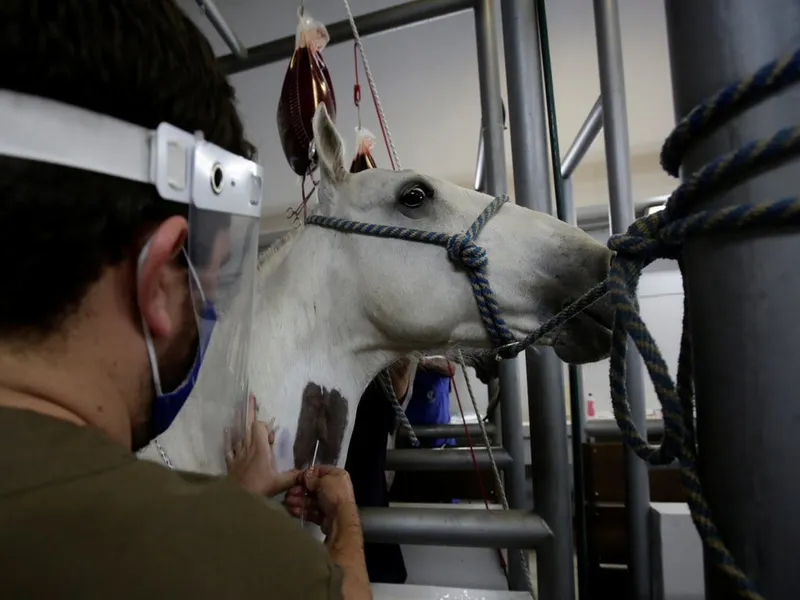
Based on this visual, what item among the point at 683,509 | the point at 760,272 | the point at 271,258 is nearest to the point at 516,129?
the point at 271,258

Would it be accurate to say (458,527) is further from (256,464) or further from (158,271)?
(158,271)

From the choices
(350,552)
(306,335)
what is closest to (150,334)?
(350,552)

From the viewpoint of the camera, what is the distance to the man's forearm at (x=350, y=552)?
413 millimetres

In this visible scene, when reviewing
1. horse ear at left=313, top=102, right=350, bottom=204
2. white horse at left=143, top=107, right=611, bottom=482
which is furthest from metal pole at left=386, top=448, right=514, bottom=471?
horse ear at left=313, top=102, right=350, bottom=204

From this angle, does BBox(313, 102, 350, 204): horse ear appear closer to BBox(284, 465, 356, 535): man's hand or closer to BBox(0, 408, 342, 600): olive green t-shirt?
BBox(284, 465, 356, 535): man's hand

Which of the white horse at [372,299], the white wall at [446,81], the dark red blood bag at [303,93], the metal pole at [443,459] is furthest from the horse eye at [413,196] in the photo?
the white wall at [446,81]

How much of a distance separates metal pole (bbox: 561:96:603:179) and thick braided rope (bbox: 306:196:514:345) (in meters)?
0.40

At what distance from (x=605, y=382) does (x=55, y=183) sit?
3.67 m

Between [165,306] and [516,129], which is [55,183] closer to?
[165,306]

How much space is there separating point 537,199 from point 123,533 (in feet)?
2.43

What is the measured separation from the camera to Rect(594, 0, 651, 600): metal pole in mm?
827

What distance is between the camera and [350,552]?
50 cm

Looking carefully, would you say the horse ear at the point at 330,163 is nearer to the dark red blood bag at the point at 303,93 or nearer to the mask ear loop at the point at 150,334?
the dark red blood bag at the point at 303,93

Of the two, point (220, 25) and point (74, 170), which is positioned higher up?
point (220, 25)
